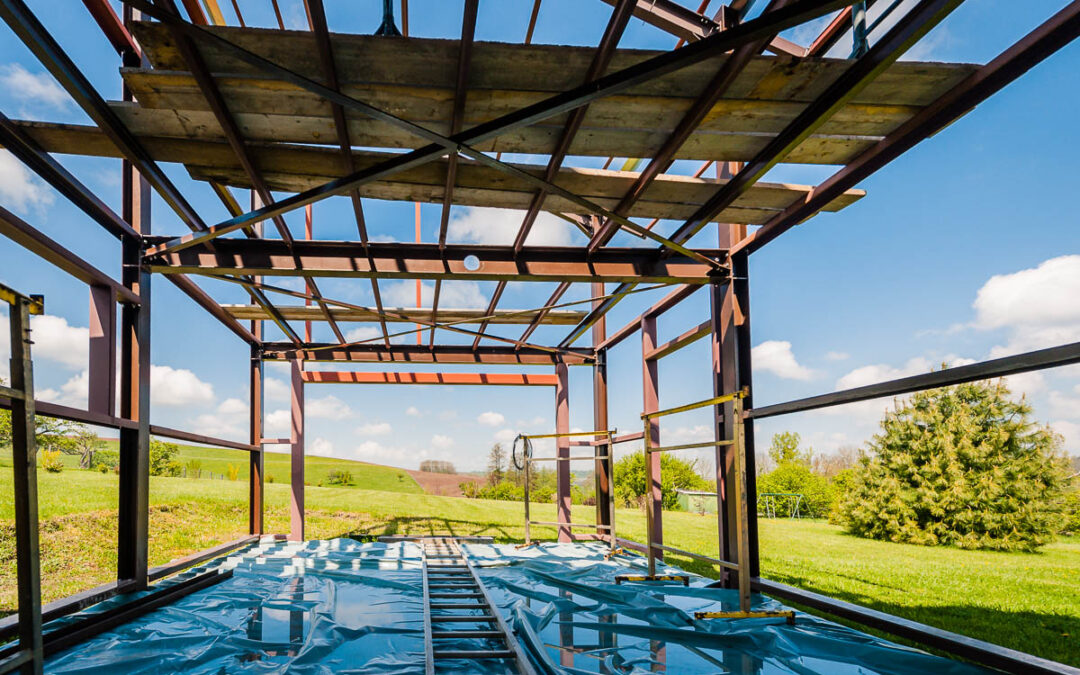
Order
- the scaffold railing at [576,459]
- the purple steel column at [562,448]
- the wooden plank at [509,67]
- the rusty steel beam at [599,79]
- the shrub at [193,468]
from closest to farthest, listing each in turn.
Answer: the rusty steel beam at [599,79]
the wooden plank at [509,67]
the scaffold railing at [576,459]
the purple steel column at [562,448]
the shrub at [193,468]

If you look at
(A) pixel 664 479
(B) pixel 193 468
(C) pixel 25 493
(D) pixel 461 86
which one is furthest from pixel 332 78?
(B) pixel 193 468

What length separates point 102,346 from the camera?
5562 mm

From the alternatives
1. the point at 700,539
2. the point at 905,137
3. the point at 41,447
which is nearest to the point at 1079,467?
the point at 700,539

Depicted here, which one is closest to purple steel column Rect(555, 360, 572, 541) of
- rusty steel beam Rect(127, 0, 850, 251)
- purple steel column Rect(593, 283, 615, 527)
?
purple steel column Rect(593, 283, 615, 527)

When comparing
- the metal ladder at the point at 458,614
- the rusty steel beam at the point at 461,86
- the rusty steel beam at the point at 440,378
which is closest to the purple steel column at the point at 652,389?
the metal ladder at the point at 458,614

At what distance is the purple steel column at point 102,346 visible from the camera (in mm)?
5523

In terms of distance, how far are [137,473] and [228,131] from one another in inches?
141

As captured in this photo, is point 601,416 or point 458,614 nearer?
point 458,614

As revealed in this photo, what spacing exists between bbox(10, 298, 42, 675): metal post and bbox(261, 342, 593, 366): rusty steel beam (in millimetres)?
9059

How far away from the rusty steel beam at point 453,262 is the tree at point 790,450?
17232mm

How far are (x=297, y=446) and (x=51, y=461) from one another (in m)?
5.04

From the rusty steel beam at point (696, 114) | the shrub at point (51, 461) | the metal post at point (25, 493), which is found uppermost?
the rusty steel beam at point (696, 114)

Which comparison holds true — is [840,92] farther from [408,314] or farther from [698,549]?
[698,549]

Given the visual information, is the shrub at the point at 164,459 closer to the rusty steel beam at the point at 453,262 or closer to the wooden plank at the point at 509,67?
the rusty steel beam at the point at 453,262
